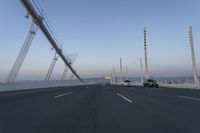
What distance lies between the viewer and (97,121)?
29.7ft

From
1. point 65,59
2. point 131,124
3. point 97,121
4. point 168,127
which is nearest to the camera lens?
point 168,127

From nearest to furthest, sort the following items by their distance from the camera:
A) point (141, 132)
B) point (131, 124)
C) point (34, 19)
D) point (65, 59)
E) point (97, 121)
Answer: point (141, 132), point (131, 124), point (97, 121), point (34, 19), point (65, 59)

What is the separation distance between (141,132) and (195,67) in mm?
46788

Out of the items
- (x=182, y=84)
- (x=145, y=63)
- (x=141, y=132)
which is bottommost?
(x=141, y=132)

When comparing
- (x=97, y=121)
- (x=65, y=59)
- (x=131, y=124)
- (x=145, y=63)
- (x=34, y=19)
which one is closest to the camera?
(x=131, y=124)

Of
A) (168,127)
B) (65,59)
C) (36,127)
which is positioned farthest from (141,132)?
(65,59)

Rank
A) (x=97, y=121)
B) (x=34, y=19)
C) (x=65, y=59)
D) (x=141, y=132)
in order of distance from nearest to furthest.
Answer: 1. (x=141, y=132)
2. (x=97, y=121)
3. (x=34, y=19)
4. (x=65, y=59)

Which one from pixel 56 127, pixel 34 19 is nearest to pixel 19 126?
pixel 56 127

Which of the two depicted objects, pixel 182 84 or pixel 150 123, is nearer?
pixel 150 123

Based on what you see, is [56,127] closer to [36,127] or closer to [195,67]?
[36,127]

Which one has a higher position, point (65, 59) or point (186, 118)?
point (65, 59)

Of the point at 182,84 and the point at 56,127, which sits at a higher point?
the point at 182,84

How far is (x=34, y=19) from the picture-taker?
50.8 m

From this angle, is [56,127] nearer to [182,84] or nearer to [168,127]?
[168,127]
